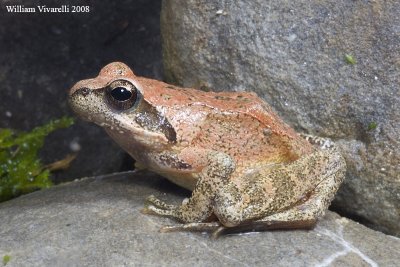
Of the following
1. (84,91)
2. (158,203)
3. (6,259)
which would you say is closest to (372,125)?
(158,203)

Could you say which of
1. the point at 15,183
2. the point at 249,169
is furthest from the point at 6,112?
the point at 249,169

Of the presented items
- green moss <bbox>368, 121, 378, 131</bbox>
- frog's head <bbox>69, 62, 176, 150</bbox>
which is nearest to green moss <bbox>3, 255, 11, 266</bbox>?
frog's head <bbox>69, 62, 176, 150</bbox>

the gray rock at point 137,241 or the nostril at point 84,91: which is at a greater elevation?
the nostril at point 84,91

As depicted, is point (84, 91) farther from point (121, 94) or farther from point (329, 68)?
point (329, 68)

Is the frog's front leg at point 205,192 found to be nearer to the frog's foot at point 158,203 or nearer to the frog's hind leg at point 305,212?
the frog's foot at point 158,203

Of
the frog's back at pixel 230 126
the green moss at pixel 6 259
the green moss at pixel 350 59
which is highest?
the green moss at pixel 350 59

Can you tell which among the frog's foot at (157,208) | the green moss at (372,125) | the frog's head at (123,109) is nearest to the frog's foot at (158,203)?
the frog's foot at (157,208)
